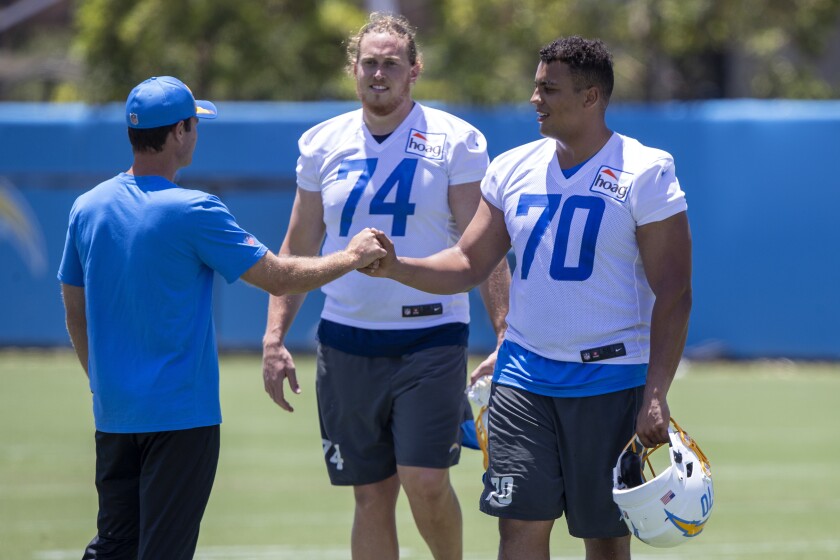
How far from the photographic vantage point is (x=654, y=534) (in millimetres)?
5160

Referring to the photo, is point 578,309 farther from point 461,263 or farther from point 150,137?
point 150,137

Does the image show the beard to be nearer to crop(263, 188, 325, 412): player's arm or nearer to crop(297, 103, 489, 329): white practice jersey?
crop(297, 103, 489, 329): white practice jersey

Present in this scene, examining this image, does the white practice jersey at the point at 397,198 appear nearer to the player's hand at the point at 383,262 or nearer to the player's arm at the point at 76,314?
the player's hand at the point at 383,262

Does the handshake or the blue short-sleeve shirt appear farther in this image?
the handshake

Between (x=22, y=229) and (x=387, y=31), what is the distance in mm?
13755

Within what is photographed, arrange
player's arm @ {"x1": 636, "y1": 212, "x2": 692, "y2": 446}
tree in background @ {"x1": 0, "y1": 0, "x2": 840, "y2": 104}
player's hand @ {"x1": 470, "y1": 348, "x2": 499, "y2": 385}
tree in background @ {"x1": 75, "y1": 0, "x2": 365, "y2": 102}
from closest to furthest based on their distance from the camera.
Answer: player's arm @ {"x1": 636, "y1": 212, "x2": 692, "y2": 446} → player's hand @ {"x1": 470, "y1": 348, "x2": 499, "y2": 385} → tree in background @ {"x1": 0, "y1": 0, "x2": 840, "y2": 104} → tree in background @ {"x1": 75, "y1": 0, "x2": 365, "y2": 102}

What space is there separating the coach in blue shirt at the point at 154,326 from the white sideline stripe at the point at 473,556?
2600 millimetres

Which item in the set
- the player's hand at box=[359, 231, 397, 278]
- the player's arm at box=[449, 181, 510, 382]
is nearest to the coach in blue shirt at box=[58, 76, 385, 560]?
the player's hand at box=[359, 231, 397, 278]

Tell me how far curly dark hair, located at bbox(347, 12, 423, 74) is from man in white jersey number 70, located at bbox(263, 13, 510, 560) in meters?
0.01

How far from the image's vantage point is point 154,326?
516 centimetres

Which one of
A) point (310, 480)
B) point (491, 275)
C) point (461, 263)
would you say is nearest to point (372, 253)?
point (461, 263)

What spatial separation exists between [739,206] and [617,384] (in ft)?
45.1

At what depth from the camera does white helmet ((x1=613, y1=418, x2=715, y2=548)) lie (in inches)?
201

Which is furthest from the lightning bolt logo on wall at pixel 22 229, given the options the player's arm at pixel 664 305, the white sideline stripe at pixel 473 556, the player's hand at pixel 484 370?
the player's arm at pixel 664 305
